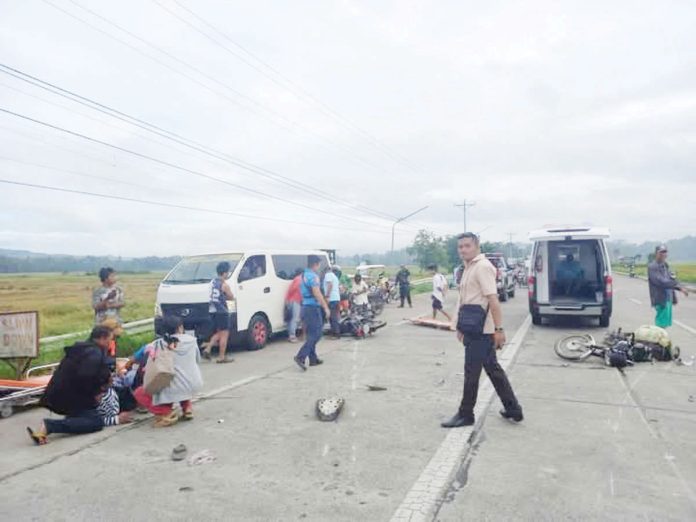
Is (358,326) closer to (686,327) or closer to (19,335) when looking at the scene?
(19,335)

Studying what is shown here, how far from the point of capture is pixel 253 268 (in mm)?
10617

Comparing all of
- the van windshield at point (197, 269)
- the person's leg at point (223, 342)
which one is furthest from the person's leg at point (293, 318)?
the person's leg at point (223, 342)

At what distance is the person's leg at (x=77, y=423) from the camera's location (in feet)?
17.3

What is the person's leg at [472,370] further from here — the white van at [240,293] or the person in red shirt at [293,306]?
the person in red shirt at [293,306]

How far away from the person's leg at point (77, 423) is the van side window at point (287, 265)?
6.04 metres

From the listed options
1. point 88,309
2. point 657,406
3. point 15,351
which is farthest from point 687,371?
A: point 88,309

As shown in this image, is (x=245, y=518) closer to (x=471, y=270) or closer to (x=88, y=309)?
(x=471, y=270)

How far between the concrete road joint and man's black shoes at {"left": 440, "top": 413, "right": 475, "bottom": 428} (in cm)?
7

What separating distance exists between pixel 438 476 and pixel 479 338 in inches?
59.7

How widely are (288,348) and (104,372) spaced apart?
17.5 ft

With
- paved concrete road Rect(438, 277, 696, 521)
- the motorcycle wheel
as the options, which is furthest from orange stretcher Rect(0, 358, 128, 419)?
the motorcycle wheel

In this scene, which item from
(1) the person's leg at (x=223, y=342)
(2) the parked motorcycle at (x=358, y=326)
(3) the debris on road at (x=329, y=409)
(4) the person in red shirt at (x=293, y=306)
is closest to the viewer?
(3) the debris on road at (x=329, y=409)

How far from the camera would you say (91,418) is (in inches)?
214

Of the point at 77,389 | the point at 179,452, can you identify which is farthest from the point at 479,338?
the point at 77,389
